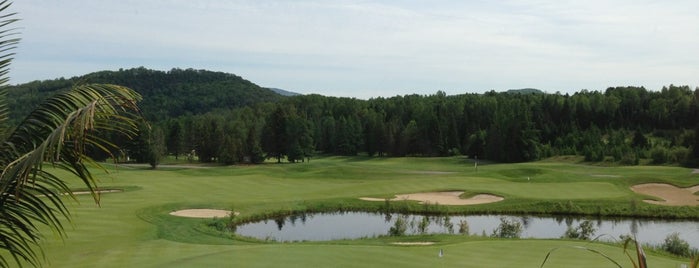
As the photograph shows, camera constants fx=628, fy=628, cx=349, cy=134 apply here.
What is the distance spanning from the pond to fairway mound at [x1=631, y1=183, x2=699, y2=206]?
5171 millimetres

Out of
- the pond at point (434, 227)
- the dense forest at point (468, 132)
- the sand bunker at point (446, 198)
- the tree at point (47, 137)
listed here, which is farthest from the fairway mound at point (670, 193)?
the tree at point (47, 137)

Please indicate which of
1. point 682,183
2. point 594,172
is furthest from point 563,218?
point 594,172

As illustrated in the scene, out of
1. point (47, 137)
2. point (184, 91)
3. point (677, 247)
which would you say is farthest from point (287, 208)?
point (184, 91)

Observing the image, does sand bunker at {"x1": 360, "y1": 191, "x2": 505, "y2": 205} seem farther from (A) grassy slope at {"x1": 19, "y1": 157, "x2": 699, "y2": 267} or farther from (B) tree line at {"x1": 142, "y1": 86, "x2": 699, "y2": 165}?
(B) tree line at {"x1": 142, "y1": 86, "x2": 699, "y2": 165}

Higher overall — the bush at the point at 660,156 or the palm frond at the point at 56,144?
the palm frond at the point at 56,144

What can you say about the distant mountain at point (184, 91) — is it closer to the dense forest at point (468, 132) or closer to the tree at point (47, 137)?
the dense forest at point (468, 132)

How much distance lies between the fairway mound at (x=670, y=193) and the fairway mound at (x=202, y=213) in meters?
24.2

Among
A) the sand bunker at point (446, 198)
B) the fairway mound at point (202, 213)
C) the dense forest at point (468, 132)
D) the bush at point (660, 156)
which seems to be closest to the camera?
the fairway mound at point (202, 213)

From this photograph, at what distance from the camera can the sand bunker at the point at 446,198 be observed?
36656 millimetres

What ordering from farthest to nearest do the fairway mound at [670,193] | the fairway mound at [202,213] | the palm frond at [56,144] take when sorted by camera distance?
the fairway mound at [670,193]
the fairway mound at [202,213]
the palm frond at [56,144]

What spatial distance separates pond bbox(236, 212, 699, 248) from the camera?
28031mm

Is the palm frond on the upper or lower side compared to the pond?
upper

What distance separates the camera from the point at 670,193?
3997cm

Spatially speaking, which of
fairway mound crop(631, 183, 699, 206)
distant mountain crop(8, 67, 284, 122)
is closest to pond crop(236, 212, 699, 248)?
fairway mound crop(631, 183, 699, 206)
